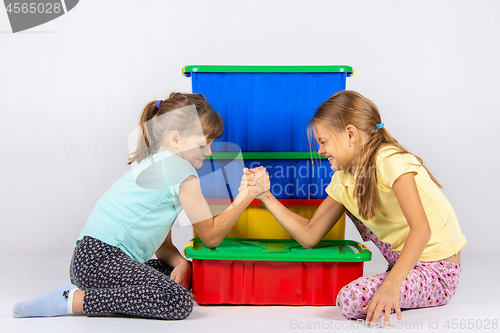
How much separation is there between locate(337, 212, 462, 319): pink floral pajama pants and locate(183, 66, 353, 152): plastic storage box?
511 millimetres

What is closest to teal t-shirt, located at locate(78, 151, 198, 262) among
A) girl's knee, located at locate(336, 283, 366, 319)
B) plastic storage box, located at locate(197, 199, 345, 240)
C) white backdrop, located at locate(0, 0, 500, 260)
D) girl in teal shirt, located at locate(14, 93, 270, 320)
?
girl in teal shirt, located at locate(14, 93, 270, 320)

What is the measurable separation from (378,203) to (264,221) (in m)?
0.43

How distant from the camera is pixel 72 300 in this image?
1.36 metres

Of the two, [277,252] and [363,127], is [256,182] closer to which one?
[277,252]

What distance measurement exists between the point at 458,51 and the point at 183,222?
5.15ft

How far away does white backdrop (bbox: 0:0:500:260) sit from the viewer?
2.32 metres

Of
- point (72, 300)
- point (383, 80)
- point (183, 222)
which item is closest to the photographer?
point (72, 300)

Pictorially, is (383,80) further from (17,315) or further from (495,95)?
(17,315)

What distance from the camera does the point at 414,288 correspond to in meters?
1.40

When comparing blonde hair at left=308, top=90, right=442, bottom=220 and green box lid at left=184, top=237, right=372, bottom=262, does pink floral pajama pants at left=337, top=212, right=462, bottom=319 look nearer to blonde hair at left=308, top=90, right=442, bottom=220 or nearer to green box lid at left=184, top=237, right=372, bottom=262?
green box lid at left=184, top=237, right=372, bottom=262

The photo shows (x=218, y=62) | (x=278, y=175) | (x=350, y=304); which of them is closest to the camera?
(x=350, y=304)

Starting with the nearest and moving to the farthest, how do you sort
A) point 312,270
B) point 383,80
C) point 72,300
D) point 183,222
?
1. point 72,300
2. point 312,270
3. point 183,222
4. point 383,80

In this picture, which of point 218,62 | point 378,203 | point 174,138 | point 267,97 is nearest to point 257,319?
point 378,203

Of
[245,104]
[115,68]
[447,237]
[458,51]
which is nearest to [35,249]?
[115,68]
